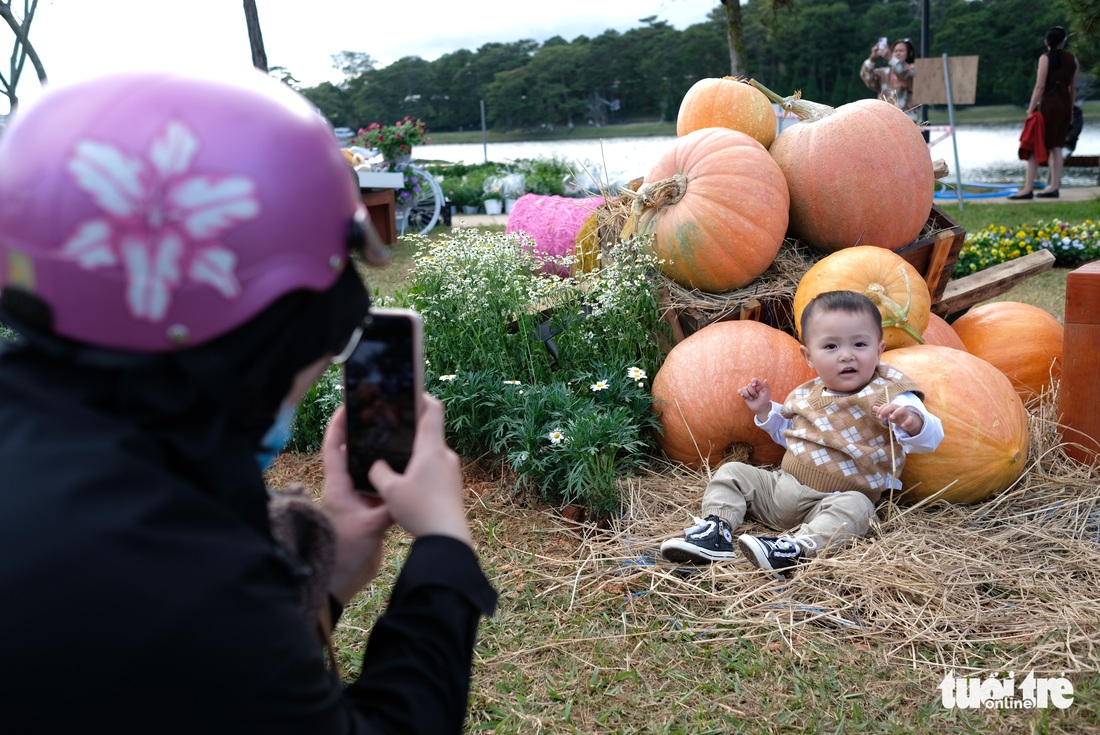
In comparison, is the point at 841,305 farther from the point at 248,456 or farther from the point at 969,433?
the point at 248,456

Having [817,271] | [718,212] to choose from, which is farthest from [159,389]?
[718,212]

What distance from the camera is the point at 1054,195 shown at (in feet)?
43.6

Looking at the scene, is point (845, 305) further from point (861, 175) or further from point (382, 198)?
point (382, 198)

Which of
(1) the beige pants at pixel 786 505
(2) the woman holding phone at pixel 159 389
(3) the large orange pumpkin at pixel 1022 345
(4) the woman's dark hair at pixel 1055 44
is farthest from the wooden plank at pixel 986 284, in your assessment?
(4) the woman's dark hair at pixel 1055 44

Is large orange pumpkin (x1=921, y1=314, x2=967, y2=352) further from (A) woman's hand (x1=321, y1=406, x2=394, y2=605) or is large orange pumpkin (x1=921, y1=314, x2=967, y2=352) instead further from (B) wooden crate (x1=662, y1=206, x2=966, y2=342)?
(A) woman's hand (x1=321, y1=406, x2=394, y2=605)

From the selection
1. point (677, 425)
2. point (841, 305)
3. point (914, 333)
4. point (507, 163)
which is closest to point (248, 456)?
point (841, 305)

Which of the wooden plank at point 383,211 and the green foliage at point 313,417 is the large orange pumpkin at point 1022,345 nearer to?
the green foliage at point 313,417

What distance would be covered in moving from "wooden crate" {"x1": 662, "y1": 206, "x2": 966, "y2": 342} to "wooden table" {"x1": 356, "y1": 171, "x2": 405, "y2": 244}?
7826 millimetres

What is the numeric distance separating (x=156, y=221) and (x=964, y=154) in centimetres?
3013

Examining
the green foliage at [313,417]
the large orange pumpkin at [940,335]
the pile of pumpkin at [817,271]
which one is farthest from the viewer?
the green foliage at [313,417]

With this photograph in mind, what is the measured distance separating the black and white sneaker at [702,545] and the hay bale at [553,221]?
12.9 ft

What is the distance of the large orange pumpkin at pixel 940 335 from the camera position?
4.23 meters

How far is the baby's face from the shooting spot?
344 cm

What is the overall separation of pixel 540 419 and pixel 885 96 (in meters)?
3.06
